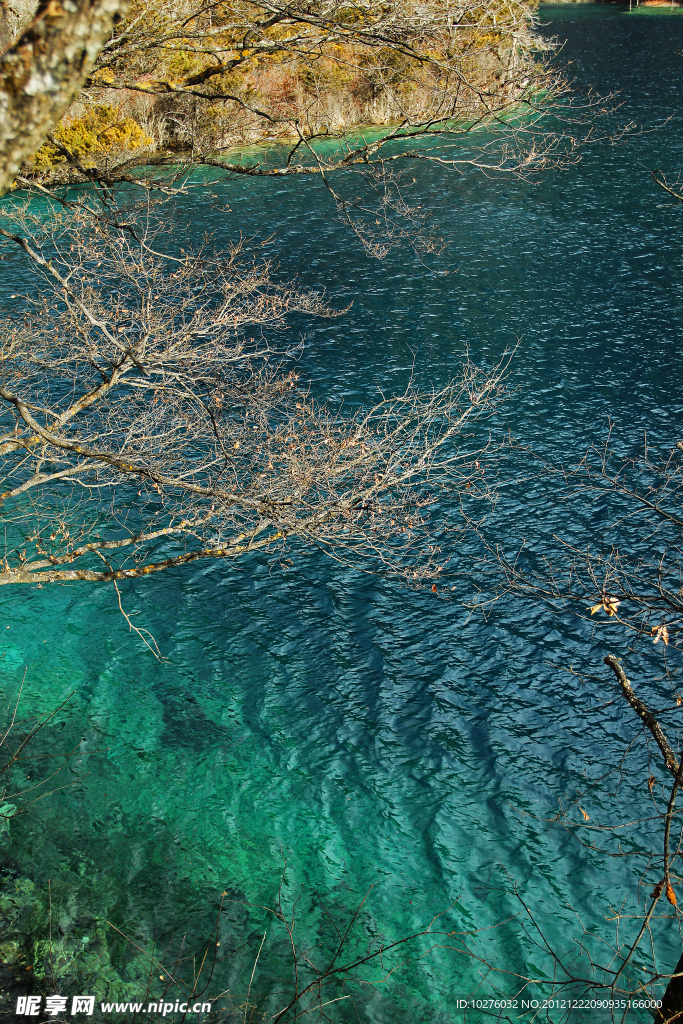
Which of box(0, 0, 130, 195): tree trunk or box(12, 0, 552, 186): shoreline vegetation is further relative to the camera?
box(12, 0, 552, 186): shoreline vegetation

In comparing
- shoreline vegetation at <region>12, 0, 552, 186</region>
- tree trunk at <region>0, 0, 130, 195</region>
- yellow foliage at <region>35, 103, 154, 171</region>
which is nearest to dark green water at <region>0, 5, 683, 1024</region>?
shoreline vegetation at <region>12, 0, 552, 186</region>

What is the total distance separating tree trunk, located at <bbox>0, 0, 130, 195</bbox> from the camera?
300 cm

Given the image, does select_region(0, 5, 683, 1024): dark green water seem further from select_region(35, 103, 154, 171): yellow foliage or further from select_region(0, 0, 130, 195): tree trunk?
select_region(35, 103, 154, 171): yellow foliage

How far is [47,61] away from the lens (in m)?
3.02

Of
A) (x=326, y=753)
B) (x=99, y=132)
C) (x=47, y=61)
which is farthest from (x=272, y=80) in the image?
(x=47, y=61)

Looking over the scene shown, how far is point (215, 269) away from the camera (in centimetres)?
1997

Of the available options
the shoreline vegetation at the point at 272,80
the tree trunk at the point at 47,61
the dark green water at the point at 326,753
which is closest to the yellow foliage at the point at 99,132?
the shoreline vegetation at the point at 272,80

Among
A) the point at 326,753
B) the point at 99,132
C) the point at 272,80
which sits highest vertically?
the point at 272,80

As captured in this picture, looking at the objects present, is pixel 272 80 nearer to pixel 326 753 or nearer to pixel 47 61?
pixel 326 753

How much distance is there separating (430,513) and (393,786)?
202 inches

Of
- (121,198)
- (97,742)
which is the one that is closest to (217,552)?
(97,742)

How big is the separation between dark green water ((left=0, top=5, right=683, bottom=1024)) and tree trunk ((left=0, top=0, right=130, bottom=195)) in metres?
6.57

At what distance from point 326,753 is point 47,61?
7662mm

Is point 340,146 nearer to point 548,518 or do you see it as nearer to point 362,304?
point 362,304
